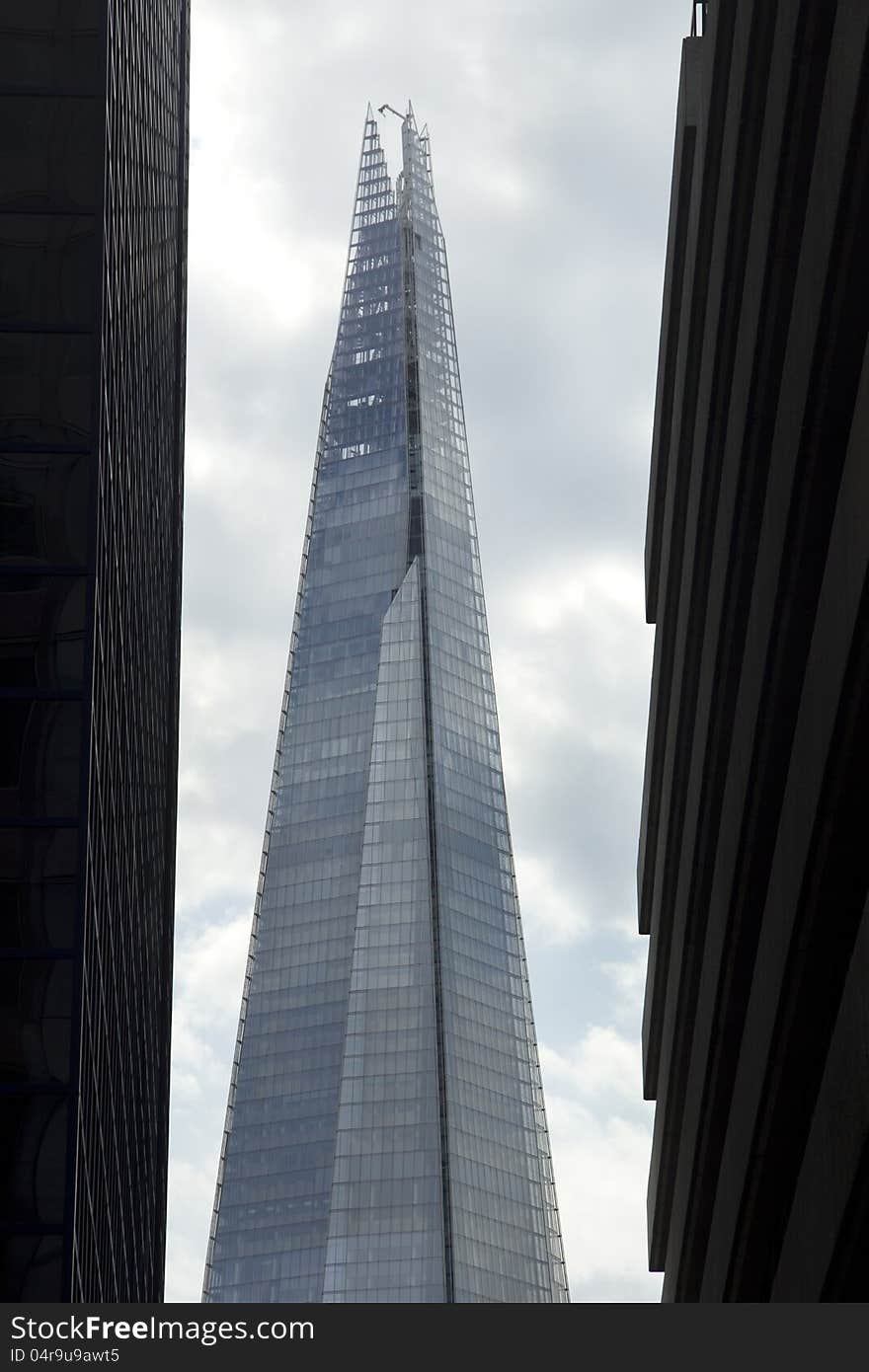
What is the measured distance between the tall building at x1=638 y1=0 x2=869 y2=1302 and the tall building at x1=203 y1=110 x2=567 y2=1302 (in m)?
105

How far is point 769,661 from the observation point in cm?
2297

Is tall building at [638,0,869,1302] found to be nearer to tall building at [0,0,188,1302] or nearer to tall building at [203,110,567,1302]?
tall building at [0,0,188,1302]

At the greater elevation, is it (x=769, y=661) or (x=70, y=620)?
(x=70, y=620)

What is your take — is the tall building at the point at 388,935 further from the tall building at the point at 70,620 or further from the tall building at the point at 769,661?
the tall building at the point at 769,661

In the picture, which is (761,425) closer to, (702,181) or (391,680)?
(702,181)

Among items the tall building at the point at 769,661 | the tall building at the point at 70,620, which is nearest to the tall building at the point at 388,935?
the tall building at the point at 70,620

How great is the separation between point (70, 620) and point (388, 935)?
11173cm

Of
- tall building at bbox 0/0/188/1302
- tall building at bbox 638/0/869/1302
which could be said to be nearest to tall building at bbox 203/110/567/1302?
tall building at bbox 0/0/188/1302

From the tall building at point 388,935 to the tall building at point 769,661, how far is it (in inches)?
4132

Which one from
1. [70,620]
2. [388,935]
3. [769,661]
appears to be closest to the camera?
[769,661]

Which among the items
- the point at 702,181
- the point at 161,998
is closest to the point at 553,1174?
the point at 161,998

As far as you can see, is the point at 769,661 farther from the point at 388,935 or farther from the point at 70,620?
the point at 388,935

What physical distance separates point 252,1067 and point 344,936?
11.9 meters

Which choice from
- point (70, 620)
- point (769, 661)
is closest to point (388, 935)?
point (70, 620)
